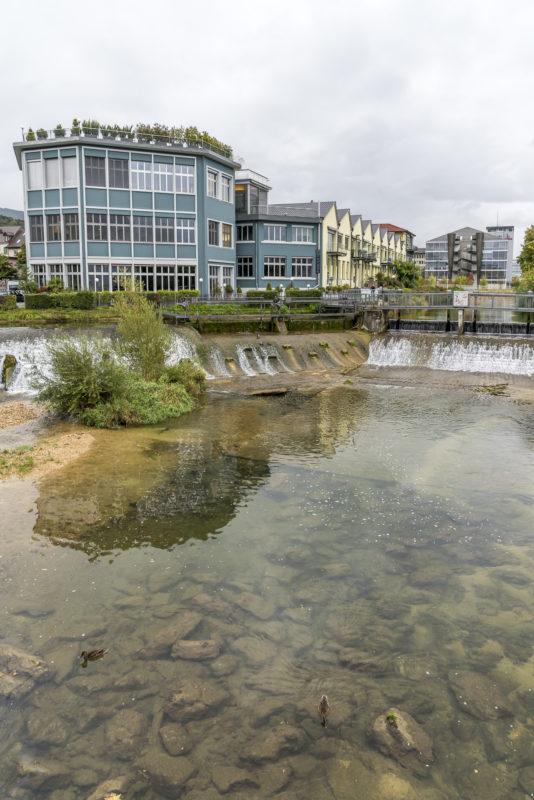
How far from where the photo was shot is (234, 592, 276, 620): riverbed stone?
26.1 ft

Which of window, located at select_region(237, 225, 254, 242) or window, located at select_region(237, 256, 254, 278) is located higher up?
window, located at select_region(237, 225, 254, 242)

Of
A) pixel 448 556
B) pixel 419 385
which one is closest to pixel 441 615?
pixel 448 556

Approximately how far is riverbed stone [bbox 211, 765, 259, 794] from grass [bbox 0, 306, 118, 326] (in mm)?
26038

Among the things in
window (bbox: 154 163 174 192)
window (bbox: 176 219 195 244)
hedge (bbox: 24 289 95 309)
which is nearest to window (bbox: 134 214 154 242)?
window (bbox: 176 219 195 244)

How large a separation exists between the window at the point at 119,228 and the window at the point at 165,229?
2.30m

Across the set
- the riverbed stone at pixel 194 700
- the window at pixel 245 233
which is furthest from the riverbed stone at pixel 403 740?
the window at pixel 245 233

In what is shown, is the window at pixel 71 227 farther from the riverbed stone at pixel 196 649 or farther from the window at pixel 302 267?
the riverbed stone at pixel 196 649

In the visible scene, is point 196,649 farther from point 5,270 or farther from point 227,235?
point 5,270

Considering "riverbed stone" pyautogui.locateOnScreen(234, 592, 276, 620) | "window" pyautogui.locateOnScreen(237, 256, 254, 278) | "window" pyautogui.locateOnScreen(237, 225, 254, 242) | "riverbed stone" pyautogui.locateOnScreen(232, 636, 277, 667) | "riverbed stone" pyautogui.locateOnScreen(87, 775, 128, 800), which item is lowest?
"riverbed stone" pyautogui.locateOnScreen(87, 775, 128, 800)

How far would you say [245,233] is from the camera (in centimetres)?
5394

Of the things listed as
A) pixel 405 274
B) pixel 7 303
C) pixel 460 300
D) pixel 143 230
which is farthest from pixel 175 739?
pixel 405 274

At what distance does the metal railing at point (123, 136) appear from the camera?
41719mm

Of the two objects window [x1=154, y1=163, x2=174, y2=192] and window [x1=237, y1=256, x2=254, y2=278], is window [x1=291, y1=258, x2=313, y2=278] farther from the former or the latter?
window [x1=154, y1=163, x2=174, y2=192]

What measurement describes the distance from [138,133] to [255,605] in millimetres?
43354
